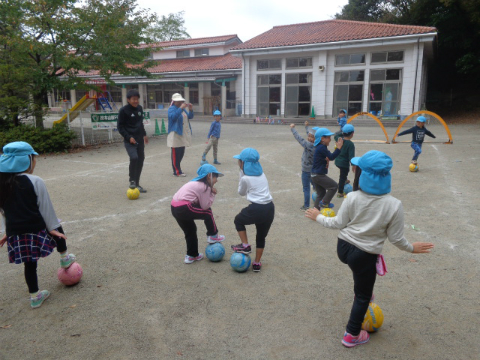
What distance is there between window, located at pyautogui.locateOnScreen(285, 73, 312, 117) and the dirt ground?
843 inches

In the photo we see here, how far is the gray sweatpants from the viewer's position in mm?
6012

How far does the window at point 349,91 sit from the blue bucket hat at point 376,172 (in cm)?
2463

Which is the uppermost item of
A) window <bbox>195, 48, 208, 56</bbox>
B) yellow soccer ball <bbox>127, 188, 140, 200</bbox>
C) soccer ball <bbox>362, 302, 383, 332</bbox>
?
window <bbox>195, 48, 208, 56</bbox>

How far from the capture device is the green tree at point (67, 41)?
12859 mm

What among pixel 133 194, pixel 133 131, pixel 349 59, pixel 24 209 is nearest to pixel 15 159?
pixel 24 209

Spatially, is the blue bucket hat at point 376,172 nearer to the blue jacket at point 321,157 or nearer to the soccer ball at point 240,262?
the soccer ball at point 240,262

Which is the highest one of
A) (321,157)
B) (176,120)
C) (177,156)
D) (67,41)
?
(67,41)

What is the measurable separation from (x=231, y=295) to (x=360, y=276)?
1.43m

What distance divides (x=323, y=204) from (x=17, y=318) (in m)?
4.65

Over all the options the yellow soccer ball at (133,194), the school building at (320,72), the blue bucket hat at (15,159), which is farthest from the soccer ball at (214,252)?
the school building at (320,72)

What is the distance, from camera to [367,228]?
9.09 ft

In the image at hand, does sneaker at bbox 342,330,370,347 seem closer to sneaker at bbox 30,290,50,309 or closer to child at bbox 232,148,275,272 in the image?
child at bbox 232,148,275,272

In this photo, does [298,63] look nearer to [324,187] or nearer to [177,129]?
[177,129]

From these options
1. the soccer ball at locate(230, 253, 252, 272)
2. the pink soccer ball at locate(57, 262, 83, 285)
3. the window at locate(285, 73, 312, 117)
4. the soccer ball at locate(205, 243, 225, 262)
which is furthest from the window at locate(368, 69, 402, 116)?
the pink soccer ball at locate(57, 262, 83, 285)
